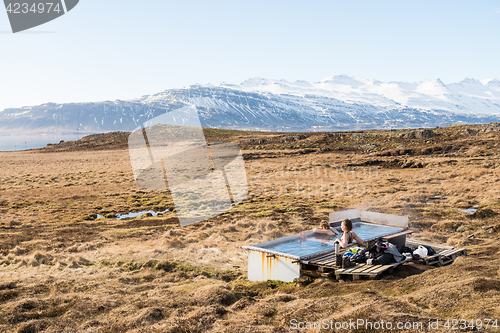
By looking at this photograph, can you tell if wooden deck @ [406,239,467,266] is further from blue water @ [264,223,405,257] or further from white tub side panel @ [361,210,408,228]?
white tub side panel @ [361,210,408,228]

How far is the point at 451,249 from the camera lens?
11.2 metres

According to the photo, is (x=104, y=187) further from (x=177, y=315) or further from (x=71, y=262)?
(x=177, y=315)

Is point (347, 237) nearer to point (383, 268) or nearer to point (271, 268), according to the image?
point (383, 268)

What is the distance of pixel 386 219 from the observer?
13406 millimetres

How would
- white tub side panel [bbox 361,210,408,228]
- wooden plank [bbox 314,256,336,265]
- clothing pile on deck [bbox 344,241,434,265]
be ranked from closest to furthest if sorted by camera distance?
clothing pile on deck [bbox 344,241,434,265] → wooden plank [bbox 314,256,336,265] → white tub side panel [bbox 361,210,408,228]

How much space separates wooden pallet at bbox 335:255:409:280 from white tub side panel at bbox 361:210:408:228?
11.9 feet

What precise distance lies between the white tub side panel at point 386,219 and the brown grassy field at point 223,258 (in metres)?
1.72

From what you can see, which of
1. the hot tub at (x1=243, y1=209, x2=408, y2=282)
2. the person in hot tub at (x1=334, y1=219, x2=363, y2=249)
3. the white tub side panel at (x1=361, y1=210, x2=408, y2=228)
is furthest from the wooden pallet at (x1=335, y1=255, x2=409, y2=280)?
the white tub side panel at (x1=361, y1=210, x2=408, y2=228)

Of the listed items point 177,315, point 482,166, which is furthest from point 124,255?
point 482,166

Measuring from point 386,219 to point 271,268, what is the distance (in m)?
5.45

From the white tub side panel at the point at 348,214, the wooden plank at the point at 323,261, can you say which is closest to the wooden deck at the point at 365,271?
the wooden plank at the point at 323,261

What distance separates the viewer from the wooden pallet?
29.3ft

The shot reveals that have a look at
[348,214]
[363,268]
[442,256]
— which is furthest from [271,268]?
[348,214]

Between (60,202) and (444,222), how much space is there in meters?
24.6
